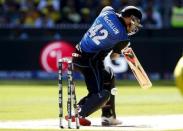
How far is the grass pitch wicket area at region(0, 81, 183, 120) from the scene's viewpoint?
16.0 metres

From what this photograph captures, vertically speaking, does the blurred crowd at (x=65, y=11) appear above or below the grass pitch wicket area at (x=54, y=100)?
above

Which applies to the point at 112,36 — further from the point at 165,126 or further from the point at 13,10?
the point at 13,10

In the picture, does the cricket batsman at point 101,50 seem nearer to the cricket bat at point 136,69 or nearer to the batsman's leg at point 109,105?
the batsman's leg at point 109,105

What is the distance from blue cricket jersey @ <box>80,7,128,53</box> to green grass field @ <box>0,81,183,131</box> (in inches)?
93.9

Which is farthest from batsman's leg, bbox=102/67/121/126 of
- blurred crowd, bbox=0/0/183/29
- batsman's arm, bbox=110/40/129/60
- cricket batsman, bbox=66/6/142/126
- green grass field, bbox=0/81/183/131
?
→ blurred crowd, bbox=0/0/183/29

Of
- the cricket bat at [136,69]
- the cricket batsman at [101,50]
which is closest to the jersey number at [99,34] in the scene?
the cricket batsman at [101,50]

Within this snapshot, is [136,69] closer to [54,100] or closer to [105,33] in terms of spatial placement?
[105,33]

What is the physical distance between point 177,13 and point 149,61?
2.07m

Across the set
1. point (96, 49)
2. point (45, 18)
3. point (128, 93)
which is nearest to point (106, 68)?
point (96, 49)

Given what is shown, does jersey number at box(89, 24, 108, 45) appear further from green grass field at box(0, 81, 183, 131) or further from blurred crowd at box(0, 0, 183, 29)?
blurred crowd at box(0, 0, 183, 29)

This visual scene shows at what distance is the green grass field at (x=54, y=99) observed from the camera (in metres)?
16.0

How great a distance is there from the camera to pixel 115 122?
13.4 meters

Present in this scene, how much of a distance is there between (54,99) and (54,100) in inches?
14.2

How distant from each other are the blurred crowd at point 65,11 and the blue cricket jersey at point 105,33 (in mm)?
15442
